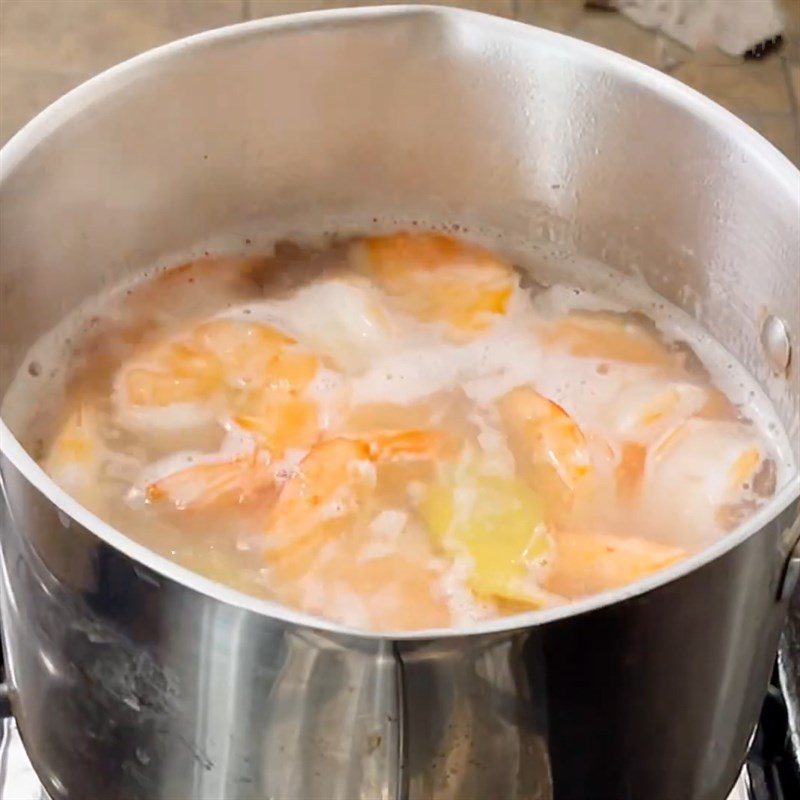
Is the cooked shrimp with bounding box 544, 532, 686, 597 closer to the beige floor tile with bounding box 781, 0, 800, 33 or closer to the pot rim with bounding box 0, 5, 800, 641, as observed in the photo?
the pot rim with bounding box 0, 5, 800, 641

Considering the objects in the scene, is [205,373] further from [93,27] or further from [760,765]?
[93,27]

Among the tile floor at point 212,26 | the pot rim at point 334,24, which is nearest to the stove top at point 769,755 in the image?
the pot rim at point 334,24

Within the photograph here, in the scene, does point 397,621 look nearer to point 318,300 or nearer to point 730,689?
point 730,689

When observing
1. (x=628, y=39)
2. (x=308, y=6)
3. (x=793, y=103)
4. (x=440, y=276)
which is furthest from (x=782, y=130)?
(x=440, y=276)

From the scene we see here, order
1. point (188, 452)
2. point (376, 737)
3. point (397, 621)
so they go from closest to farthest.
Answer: point (376, 737)
point (397, 621)
point (188, 452)

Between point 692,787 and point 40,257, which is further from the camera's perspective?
point 40,257

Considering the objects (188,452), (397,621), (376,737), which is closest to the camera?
(376,737)

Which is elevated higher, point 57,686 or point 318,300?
point 318,300

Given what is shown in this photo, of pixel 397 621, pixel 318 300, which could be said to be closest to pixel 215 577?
pixel 397 621
